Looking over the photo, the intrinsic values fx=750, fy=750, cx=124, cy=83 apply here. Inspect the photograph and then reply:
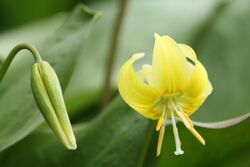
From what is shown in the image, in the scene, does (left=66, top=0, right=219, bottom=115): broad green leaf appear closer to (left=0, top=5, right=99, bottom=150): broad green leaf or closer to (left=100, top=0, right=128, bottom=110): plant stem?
(left=100, top=0, right=128, bottom=110): plant stem

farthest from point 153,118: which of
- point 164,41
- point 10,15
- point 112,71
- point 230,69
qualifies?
point 10,15

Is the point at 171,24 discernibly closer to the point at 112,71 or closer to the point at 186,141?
the point at 112,71

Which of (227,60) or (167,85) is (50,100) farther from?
(227,60)

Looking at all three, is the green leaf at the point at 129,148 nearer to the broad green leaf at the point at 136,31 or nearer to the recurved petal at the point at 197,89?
the recurved petal at the point at 197,89

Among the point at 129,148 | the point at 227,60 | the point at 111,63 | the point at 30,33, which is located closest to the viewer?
the point at 129,148

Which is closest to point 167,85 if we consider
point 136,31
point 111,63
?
point 111,63

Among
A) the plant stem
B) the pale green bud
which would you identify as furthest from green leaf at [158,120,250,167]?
the plant stem

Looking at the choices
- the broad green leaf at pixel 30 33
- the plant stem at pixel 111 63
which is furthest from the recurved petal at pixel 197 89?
the broad green leaf at pixel 30 33
